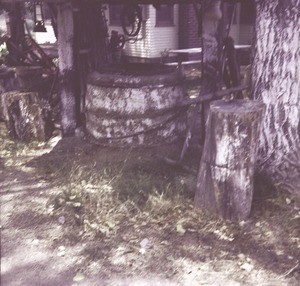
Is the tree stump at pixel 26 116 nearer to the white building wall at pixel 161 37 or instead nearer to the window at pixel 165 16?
the white building wall at pixel 161 37

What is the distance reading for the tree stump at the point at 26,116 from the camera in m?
6.75

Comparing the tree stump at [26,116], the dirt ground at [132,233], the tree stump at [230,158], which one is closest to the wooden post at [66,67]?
the tree stump at [26,116]

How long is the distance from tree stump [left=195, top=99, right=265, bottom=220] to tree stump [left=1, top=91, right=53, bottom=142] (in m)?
3.44

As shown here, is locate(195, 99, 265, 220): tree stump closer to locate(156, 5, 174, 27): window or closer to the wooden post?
the wooden post

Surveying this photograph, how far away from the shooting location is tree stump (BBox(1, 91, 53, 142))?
266 inches

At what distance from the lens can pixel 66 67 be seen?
6.71 metres

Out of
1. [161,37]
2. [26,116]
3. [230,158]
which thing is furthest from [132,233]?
[161,37]

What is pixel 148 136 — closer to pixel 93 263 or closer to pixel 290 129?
pixel 290 129

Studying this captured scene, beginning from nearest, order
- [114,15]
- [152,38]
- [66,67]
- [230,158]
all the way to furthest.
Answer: [230,158] → [66,67] → [152,38] → [114,15]

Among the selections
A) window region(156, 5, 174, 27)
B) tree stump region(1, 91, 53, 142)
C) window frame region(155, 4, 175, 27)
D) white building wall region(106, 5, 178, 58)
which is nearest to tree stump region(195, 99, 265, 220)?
tree stump region(1, 91, 53, 142)

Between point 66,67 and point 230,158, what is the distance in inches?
144

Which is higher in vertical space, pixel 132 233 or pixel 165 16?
pixel 165 16

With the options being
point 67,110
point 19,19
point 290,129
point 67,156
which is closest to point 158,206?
point 290,129

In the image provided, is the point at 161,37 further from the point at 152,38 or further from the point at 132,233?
the point at 132,233
